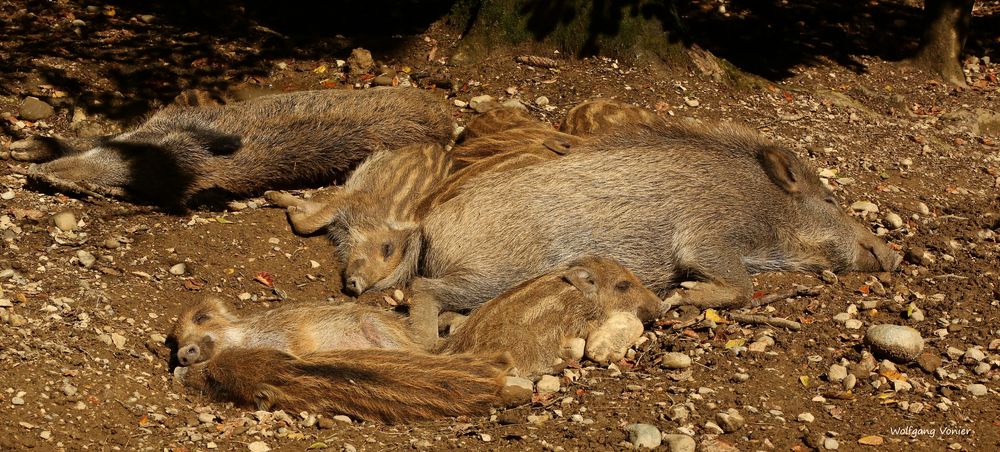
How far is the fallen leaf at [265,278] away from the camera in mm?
5141

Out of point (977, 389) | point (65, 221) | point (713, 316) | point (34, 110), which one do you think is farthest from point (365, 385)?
point (34, 110)

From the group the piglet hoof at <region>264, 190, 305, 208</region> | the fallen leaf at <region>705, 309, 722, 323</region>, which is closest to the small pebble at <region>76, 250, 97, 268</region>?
the piglet hoof at <region>264, 190, 305, 208</region>

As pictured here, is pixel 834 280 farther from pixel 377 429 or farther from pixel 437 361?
pixel 377 429

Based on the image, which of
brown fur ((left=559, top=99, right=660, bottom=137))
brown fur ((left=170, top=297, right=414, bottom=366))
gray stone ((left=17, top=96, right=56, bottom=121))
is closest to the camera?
brown fur ((left=170, top=297, right=414, bottom=366))

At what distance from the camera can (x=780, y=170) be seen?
5.59m

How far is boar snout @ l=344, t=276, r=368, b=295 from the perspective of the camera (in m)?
5.18

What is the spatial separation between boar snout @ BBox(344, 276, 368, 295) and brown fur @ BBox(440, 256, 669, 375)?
691 millimetres

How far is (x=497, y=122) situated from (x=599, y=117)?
1.94 feet

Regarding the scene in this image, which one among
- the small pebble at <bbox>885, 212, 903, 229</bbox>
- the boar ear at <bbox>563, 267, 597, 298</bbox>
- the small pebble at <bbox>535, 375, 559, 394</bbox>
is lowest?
the small pebble at <bbox>535, 375, 559, 394</bbox>

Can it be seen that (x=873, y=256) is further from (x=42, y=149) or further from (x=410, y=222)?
(x=42, y=149)

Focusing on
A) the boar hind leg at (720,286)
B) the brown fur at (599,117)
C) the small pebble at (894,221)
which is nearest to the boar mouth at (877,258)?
the small pebble at (894,221)

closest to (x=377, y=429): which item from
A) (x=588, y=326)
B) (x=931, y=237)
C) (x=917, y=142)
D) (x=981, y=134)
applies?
(x=588, y=326)

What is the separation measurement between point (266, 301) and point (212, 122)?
1.75m

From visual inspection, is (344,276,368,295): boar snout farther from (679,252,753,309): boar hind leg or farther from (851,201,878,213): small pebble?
(851,201,878,213): small pebble
